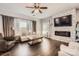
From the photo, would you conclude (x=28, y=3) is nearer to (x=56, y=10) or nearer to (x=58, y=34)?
(x=56, y=10)

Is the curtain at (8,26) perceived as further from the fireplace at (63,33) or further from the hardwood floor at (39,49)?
the fireplace at (63,33)

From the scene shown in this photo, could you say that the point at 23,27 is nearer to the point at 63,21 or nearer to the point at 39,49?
the point at 39,49

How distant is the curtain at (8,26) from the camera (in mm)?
1825

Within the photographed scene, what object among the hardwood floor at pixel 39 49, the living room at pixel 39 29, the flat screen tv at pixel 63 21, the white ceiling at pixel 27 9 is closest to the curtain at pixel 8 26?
the living room at pixel 39 29

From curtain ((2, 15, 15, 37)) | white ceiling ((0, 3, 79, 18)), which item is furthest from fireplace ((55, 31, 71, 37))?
curtain ((2, 15, 15, 37))

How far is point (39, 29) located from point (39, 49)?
19.5 inches

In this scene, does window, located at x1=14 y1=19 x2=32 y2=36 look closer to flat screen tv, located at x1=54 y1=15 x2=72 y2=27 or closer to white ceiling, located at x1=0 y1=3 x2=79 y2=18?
white ceiling, located at x1=0 y1=3 x2=79 y2=18

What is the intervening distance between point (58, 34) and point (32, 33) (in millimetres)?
659

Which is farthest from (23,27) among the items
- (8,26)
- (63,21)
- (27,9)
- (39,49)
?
(63,21)

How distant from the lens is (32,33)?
2.02 m

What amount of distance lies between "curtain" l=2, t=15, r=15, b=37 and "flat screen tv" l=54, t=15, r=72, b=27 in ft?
3.47

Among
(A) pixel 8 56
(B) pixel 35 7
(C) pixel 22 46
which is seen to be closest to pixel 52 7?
(B) pixel 35 7

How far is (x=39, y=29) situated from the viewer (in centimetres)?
205

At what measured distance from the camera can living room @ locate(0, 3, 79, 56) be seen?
178 cm
